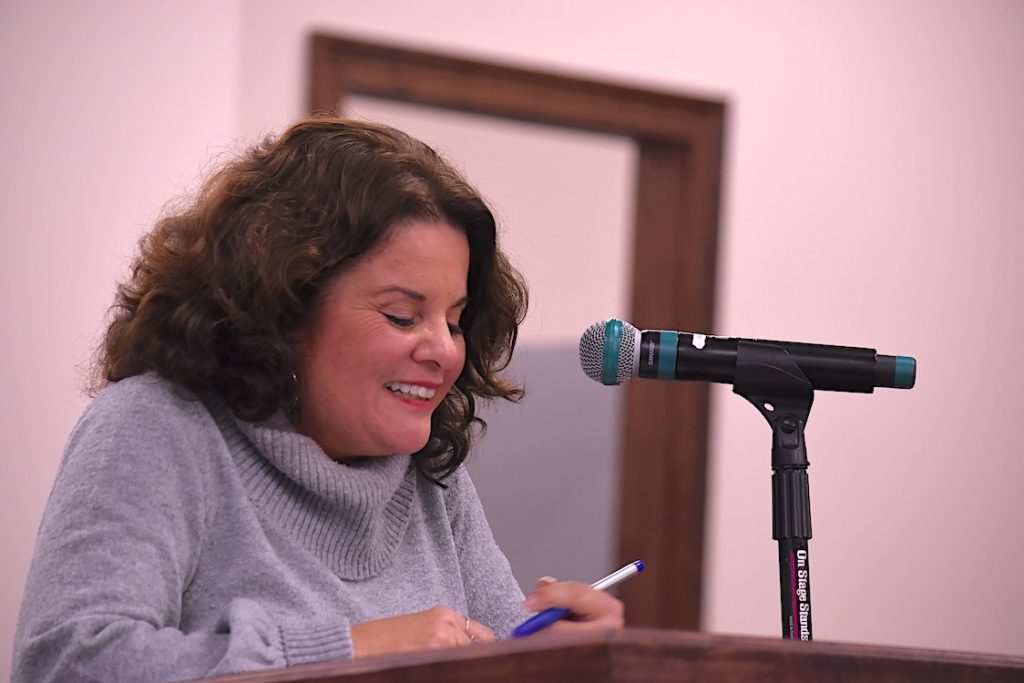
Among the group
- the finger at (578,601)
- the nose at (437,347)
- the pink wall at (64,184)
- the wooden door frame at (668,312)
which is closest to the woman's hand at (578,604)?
the finger at (578,601)

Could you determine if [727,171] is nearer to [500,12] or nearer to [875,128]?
[875,128]

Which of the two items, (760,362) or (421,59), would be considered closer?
(760,362)

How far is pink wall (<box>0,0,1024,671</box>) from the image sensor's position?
122 inches

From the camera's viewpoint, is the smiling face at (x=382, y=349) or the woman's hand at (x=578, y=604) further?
the smiling face at (x=382, y=349)

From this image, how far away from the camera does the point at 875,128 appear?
11.3ft

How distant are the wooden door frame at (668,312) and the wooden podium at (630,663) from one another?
260 centimetres

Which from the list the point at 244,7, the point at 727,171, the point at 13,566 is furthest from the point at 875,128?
the point at 13,566

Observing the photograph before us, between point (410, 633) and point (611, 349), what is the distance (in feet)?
1.08

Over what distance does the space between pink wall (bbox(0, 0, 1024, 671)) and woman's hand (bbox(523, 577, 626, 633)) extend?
5.98 ft

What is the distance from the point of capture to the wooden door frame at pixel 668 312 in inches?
127

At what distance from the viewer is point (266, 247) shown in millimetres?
1207

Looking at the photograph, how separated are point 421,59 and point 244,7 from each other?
429 millimetres

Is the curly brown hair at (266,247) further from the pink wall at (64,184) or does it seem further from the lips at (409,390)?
the pink wall at (64,184)

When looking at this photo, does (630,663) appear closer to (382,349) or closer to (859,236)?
(382,349)
